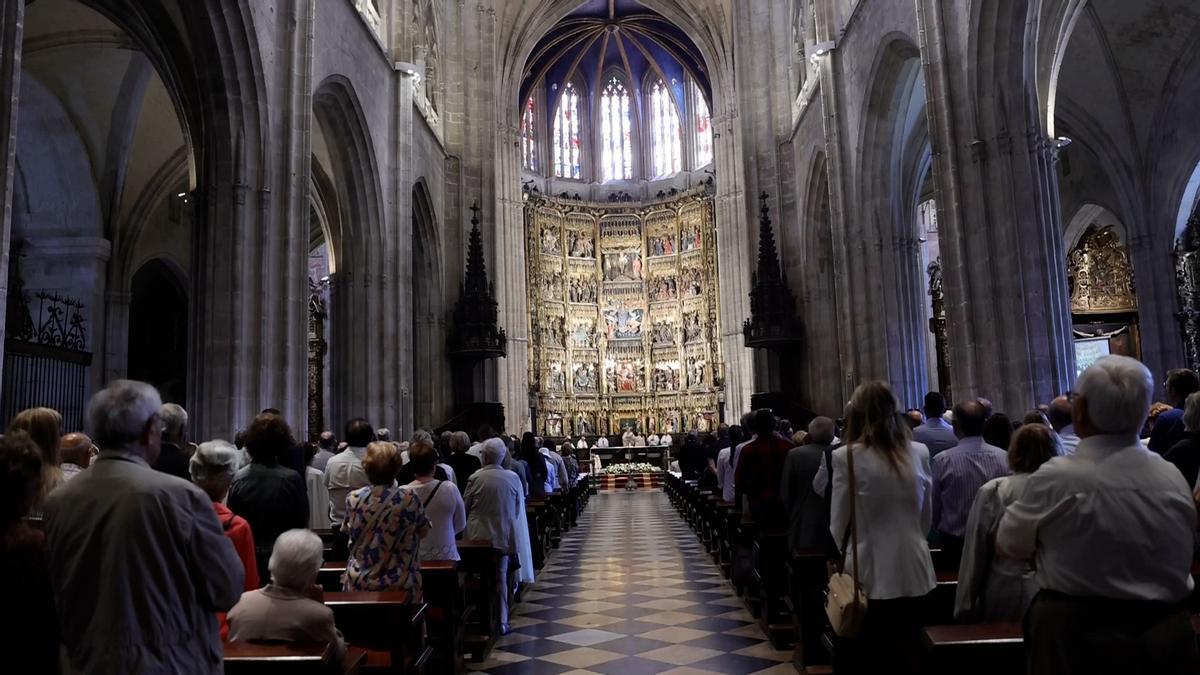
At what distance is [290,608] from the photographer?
3441 millimetres

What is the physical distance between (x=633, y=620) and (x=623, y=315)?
32.1 m

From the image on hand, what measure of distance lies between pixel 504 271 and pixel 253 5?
19466 mm

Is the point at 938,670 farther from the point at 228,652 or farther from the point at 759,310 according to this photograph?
the point at 759,310

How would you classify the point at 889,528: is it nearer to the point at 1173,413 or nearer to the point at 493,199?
the point at 1173,413

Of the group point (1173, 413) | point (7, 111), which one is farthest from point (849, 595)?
point (7, 111)

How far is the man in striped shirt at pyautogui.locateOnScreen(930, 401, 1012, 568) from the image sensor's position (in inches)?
207

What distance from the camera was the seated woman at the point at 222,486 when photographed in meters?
3.66

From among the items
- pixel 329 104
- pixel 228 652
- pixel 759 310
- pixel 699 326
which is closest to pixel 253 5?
pixel 329 104

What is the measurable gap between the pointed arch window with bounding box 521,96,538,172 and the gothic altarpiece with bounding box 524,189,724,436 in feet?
8.13

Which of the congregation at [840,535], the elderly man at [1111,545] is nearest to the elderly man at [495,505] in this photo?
the congregation at [840,535]

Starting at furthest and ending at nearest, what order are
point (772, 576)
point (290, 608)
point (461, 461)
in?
1. point (461, 461)
2. point (772, 576)
3. point (290, 608)

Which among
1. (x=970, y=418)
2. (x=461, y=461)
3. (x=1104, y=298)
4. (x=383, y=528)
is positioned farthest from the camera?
(x=1104, y=298)

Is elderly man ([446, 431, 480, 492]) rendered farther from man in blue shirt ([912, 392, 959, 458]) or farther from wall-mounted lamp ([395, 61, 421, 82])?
wall-mounted lamp ([395, 61, 421, 82])

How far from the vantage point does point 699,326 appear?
38094mm
